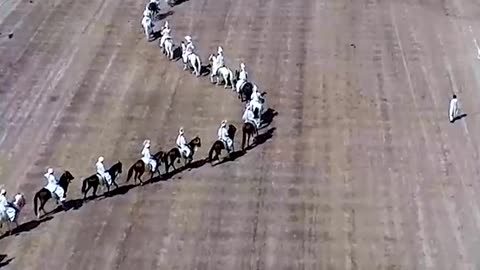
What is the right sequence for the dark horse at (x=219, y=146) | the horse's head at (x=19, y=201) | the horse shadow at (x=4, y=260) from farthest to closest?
the dark horse at (x=219, y=146) < the horse's head at (x=19, y=201) < the horse shadow at (x=4, y=260)

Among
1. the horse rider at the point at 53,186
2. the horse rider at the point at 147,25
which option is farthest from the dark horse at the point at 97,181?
the horse rider at the point at 147,25

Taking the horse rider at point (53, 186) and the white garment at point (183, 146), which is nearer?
the horse rider at point (53, 186)

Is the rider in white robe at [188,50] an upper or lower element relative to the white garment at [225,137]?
lower

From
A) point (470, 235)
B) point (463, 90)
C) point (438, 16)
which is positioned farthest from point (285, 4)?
point (470, 235)

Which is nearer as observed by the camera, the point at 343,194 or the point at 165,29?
the point at 343,194

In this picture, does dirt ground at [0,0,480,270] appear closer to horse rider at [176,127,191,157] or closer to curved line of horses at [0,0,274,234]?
curved line of horses at [0,0,274,234]

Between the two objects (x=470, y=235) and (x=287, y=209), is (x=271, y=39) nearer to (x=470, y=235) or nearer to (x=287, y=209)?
(x=287, y=209)

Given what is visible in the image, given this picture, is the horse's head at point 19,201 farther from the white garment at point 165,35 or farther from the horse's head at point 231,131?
the white garment at point 165,35

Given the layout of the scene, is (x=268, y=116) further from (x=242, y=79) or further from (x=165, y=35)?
(x=165, y=35)

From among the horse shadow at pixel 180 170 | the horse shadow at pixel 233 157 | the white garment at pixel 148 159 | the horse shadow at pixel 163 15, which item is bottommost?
the horse shadow at pixel 163 15
